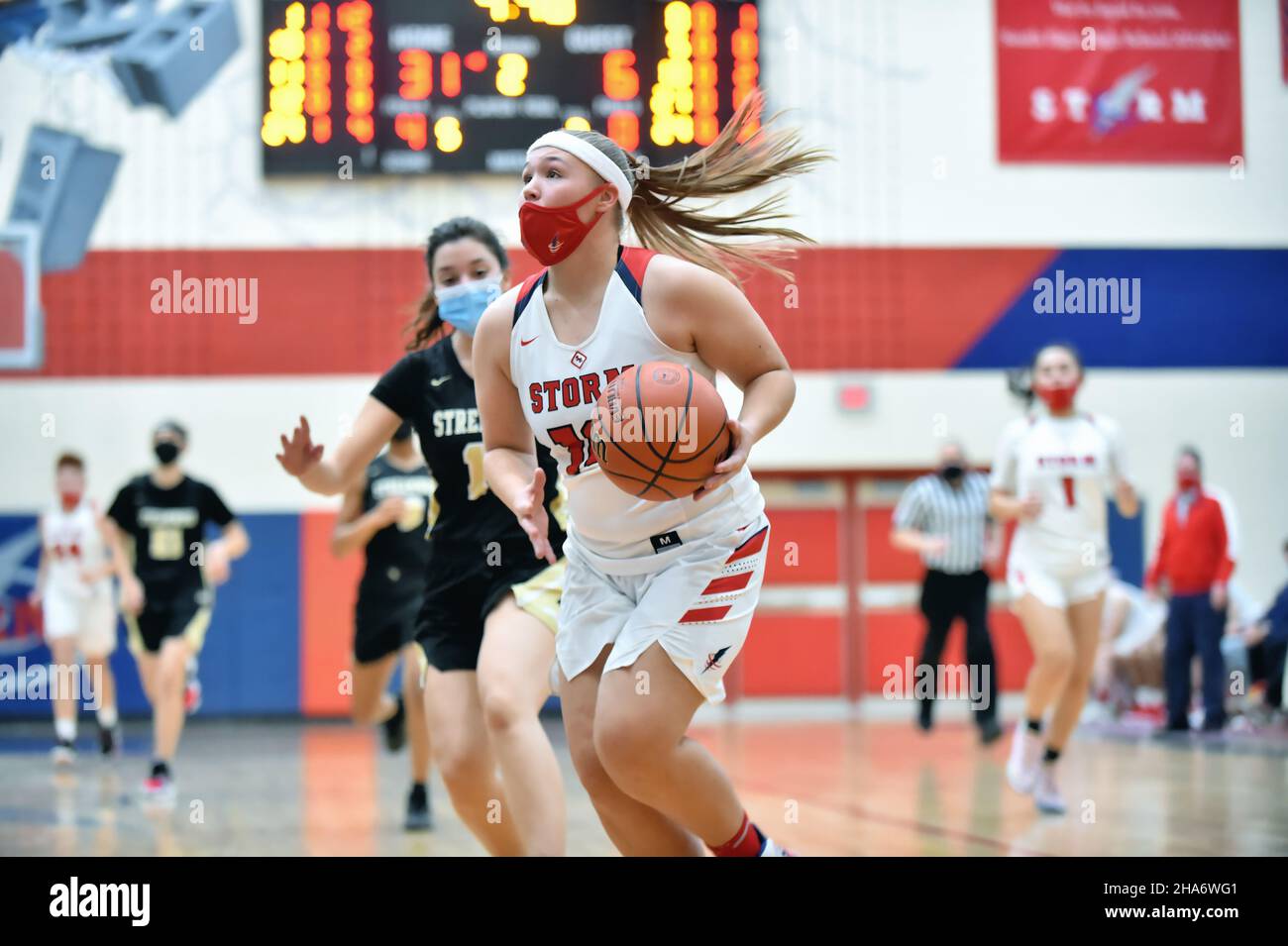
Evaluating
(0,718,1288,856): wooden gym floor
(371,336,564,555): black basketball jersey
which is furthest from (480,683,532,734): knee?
(0,718,1288,856): wooden gym floor

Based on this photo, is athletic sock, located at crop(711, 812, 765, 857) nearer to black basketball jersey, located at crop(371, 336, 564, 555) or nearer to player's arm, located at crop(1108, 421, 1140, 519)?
black basketball jersey, located at crop(371, 336, 564, 555)

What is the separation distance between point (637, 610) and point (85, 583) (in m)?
7.47

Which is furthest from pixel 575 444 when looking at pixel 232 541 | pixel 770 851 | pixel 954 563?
pixel 954 563

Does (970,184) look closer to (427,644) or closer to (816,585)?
(816,585)

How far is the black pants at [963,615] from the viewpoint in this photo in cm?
970

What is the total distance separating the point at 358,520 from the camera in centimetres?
631

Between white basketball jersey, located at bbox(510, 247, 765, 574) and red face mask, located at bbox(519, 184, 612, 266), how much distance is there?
11cm

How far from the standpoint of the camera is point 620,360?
10.3 feet

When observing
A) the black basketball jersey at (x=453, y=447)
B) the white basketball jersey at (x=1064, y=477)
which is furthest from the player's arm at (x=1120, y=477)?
the black basketball jersey at (x=453, y=447)

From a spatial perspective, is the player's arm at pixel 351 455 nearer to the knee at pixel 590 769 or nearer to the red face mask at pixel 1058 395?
the knee at pixel 590 769

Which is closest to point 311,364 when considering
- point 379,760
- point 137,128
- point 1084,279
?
point 137,128

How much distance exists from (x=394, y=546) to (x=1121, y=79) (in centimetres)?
727

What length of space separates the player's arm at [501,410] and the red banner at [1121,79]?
28.6 ft

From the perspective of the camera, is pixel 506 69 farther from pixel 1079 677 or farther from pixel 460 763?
pixel 460 763
